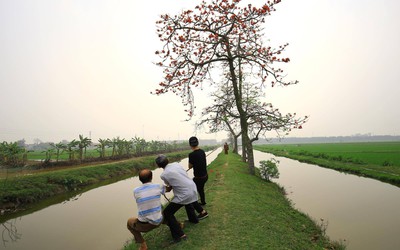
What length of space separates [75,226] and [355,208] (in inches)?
490

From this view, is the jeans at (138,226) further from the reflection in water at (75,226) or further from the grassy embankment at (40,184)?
the grassy embankment at (40,184)

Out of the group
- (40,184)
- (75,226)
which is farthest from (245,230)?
(40,184)

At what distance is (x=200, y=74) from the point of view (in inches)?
468

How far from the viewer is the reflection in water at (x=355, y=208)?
306 inches

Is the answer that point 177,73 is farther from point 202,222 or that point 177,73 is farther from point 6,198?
point 6,198

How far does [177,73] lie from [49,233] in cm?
815

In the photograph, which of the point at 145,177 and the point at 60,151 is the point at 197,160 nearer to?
the point at 145,177

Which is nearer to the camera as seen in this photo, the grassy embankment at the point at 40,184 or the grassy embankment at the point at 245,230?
the grassy embankment at the point at 245,230

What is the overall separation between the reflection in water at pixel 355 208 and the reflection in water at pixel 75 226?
7640 mm

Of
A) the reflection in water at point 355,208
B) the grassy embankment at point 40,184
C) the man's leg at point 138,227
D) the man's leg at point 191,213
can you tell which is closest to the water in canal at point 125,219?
the reflection in water at point 355,208

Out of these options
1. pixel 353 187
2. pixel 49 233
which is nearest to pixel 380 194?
pixel 353 187

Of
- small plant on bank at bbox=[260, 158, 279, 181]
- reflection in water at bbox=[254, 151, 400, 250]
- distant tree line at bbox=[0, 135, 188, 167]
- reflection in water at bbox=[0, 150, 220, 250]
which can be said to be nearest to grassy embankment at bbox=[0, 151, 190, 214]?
reflection in water at bbox=[0, 150, 220, 250]

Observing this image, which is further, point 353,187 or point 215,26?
point 353,187

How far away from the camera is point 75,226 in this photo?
9.73 m
